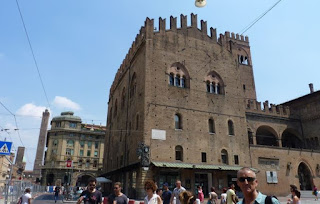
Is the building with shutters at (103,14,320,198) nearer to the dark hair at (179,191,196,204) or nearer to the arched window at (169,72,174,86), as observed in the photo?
the arched window at (169,72,174,86)

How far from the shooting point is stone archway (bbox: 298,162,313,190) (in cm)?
2743

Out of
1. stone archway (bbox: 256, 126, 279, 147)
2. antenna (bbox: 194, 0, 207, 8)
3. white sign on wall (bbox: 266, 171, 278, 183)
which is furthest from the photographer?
stone archway (bbox: 256, 126, 279, 147)

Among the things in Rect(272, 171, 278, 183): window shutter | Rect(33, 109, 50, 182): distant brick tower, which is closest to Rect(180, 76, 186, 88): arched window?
Rect(272, 171, 278, 183): window shutter

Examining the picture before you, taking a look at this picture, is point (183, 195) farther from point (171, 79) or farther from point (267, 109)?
point (267, 109)

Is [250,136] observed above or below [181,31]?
below

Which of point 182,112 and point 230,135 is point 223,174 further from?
point 182,112

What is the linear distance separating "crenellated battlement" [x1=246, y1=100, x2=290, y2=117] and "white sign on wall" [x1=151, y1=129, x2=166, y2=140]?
40.5 ft

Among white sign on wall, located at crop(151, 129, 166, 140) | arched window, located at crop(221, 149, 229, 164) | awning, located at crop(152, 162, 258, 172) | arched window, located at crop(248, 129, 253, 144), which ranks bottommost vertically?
awning, located at crop(152, 162, 258, 172)

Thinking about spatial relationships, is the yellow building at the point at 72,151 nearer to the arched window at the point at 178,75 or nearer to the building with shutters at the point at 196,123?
the building with shutters at the point at 196,123

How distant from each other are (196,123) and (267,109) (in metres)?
11.5

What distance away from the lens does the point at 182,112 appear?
24.4 metres

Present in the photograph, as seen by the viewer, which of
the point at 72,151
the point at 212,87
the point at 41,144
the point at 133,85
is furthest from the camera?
the point at 41,144

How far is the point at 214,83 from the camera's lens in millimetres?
27469

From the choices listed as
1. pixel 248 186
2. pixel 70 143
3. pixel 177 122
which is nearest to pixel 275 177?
pixel 177 122
